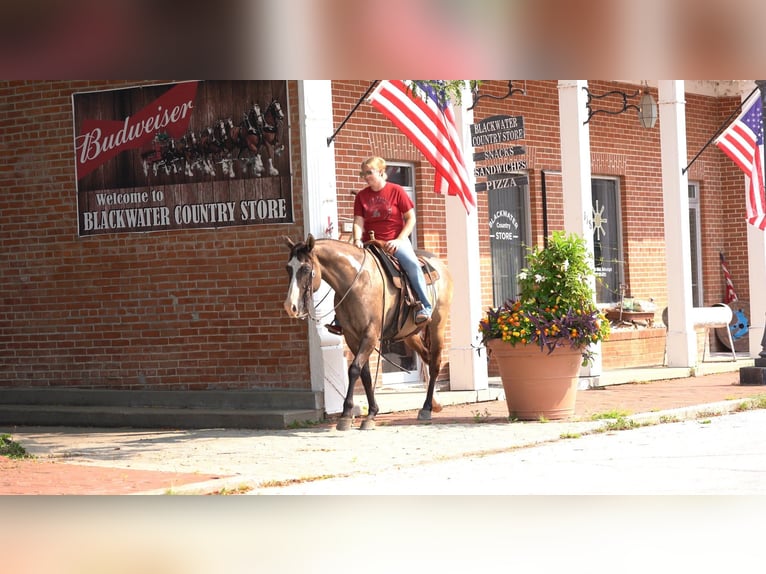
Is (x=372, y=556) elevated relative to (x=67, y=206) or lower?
lower

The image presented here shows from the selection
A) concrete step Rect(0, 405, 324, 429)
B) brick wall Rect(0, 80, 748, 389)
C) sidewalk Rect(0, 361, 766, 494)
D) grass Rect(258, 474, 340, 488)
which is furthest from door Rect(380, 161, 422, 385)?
grass Rect(258, 474, 340, 488)

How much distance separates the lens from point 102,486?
8.43 meters

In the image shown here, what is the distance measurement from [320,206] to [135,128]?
2.54 metres

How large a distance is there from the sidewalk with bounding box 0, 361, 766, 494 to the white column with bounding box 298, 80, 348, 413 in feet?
1.61

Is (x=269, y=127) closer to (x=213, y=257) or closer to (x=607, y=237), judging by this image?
(x=213, y=257)

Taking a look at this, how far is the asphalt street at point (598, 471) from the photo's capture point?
8.05m

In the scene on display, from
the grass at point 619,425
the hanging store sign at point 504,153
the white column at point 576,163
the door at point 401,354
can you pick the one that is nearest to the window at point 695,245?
the white column at point 576,163

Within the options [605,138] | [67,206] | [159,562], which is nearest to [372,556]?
[159,562]

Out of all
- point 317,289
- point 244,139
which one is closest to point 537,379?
point 317,289

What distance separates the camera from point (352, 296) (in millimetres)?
11453

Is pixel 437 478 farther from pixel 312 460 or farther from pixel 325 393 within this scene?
pixel 325 393

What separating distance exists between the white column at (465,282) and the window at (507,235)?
103 inches

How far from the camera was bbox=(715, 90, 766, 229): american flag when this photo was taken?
1723cm
